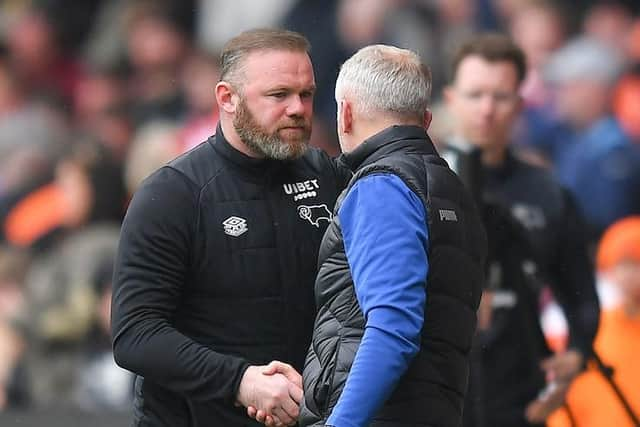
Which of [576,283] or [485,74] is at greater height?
[485,74]

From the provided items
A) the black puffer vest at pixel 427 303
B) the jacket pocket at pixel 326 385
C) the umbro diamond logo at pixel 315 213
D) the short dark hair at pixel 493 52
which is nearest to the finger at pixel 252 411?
the black puffer vest at pixel 427 303

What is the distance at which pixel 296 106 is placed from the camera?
14.7 ft

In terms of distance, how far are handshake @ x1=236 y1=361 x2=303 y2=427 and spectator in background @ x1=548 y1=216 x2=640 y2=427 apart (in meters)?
2.18

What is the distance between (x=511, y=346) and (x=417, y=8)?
3.92 meters

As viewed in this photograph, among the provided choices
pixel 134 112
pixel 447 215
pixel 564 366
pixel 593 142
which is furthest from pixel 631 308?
pixel 134 112

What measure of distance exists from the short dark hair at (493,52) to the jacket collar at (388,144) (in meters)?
2.09

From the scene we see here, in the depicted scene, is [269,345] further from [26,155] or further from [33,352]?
[26,155]

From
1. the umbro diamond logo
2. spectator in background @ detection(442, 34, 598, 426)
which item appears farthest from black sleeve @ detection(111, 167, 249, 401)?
spectator in background @ detection(442, 34, 598, 426)

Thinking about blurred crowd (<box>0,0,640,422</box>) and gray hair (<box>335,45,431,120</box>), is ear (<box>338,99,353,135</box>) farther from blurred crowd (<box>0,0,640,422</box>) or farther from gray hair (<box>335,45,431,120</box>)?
blurred crowd (<box>0,0,640,422</box>)

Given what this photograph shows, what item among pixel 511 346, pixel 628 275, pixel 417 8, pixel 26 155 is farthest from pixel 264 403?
pixel 26 155

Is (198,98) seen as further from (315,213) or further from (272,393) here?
(272,393)

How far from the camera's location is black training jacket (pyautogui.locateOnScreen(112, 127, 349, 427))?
14.4ft

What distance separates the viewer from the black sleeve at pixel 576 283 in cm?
597

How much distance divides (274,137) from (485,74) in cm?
Result: 184
